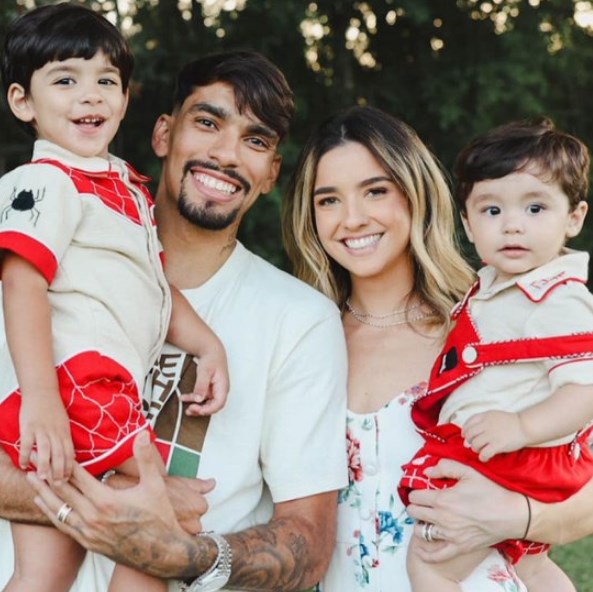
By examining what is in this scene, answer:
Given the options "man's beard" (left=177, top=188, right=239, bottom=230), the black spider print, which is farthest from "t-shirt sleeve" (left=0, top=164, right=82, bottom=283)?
"man's beard" (left=177, top=188, right=239, bottom=230)

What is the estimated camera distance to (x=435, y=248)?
3309mm

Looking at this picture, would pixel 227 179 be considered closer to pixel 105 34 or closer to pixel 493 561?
pixel 105 34

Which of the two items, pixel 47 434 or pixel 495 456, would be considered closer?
pixel 47 434

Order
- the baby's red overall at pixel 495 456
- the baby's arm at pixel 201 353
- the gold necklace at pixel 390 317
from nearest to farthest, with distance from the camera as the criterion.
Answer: the baby's red overall at pixel 495 456
the baby's arm at pixel 201 353
the gold necklace at pixel 390 317

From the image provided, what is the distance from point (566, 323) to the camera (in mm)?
2514

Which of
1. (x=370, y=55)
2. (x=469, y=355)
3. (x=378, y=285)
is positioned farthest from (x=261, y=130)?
(x=370, y=55)

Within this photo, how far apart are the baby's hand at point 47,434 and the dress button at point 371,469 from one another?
999 millimetres

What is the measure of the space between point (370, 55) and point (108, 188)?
6.19m

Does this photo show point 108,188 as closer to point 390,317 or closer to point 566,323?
point 390,317

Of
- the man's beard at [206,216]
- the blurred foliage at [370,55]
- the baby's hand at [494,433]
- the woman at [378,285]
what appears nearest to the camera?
the baby's hand at [494,433]

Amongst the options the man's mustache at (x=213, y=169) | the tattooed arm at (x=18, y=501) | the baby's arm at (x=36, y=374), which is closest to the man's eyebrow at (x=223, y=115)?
the man's mustache at (x=213, y=169)

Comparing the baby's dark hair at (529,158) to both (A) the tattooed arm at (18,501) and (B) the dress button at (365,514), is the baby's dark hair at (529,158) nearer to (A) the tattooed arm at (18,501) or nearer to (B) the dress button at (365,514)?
(B) the dress button at (365,514)

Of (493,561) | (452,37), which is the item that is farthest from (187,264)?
(452,37)

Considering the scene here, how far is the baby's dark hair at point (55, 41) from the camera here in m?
2.55
